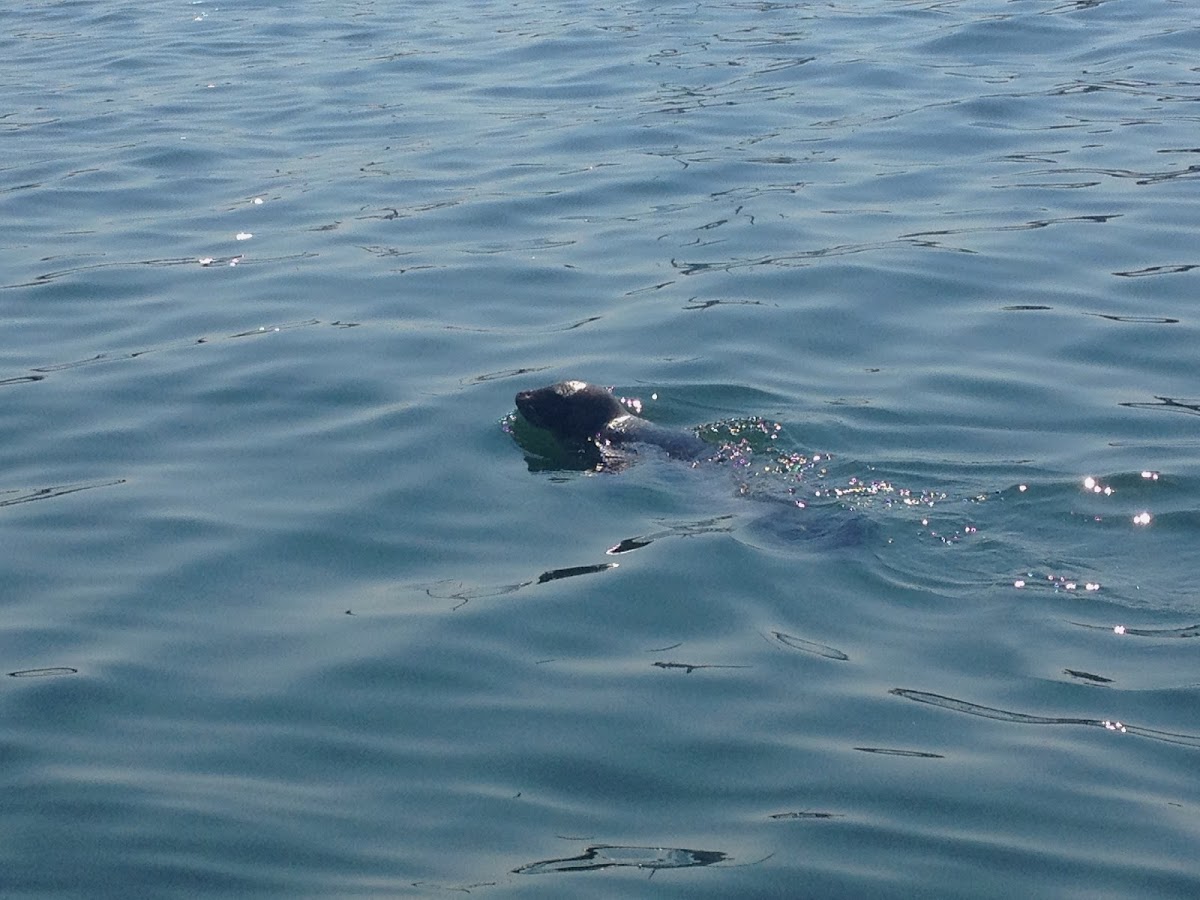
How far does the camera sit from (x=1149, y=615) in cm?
681

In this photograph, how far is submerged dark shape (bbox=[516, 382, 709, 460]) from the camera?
871 cm

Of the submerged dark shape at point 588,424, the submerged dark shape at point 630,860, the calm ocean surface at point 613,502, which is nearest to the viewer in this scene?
the submerged dark shape at point 630,860

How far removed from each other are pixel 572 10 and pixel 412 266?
10.4 m

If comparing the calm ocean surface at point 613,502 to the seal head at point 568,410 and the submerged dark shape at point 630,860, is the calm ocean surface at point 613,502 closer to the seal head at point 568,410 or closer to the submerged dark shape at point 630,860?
the submerged dark shape at point 630,860

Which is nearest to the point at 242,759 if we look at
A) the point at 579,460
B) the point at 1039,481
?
the point at 579,460

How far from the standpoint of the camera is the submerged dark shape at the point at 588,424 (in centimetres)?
871

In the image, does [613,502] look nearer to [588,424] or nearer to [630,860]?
[588,424]

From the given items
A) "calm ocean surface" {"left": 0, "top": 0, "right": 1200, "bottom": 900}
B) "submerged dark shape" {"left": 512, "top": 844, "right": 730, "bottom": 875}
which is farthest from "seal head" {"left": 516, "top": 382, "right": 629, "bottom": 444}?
"submerged dark shape" {"left": 512, "top": 844, "right": 730, "bottom": 875}

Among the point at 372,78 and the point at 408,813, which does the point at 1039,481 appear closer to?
the point at 408,813

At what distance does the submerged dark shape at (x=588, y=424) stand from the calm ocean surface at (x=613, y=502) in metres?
0.22

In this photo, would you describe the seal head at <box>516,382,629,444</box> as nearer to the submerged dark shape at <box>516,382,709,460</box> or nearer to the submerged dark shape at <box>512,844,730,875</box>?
the submerged dark shape at <box>516,382,709,460</box>

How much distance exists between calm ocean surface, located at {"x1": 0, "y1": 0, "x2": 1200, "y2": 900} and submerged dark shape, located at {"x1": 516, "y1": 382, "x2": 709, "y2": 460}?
0.22 meters

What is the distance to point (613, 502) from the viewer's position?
819cm

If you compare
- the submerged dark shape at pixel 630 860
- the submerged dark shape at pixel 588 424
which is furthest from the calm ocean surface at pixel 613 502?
the submerged dark shape at pixel 588 424
